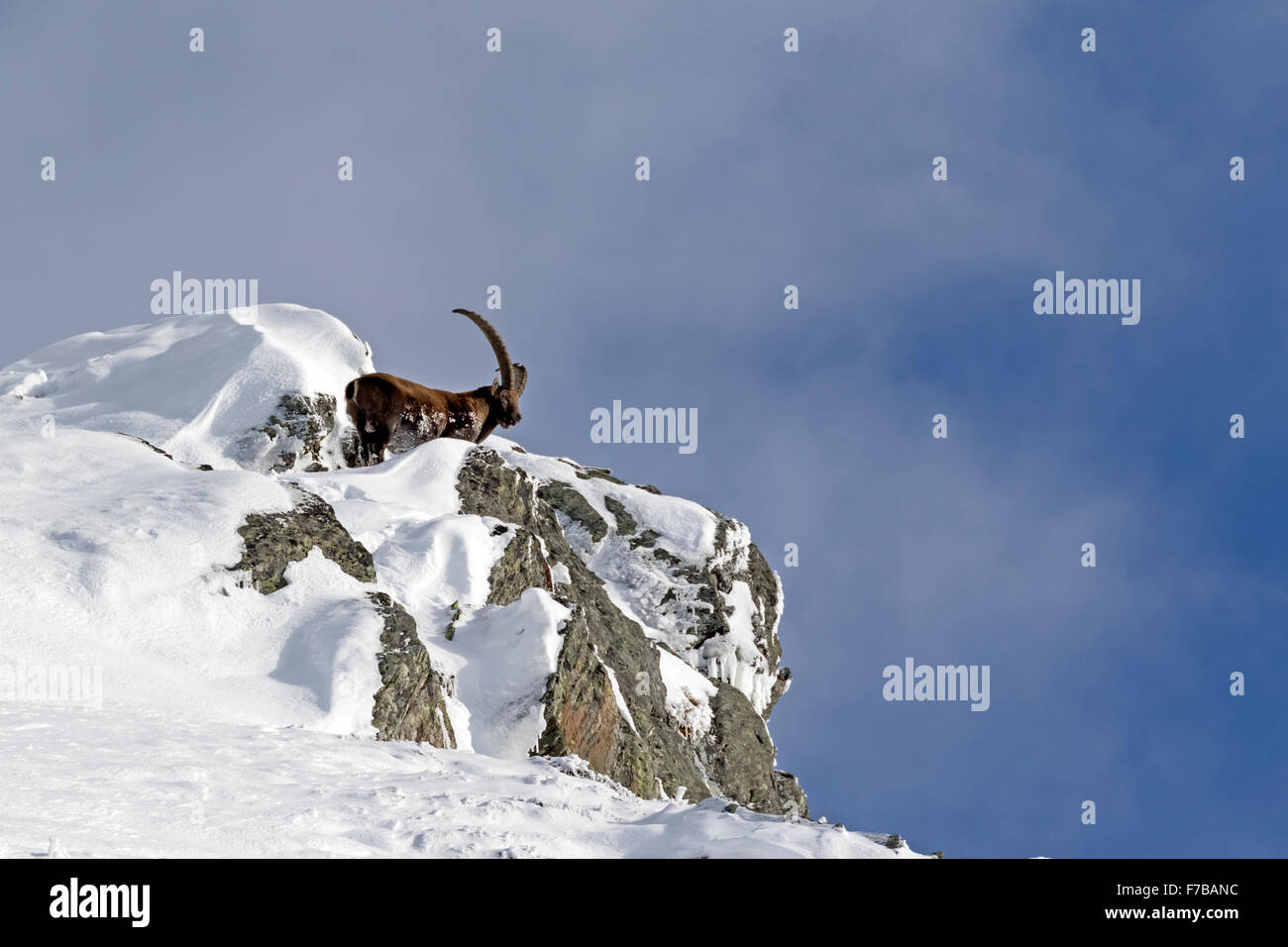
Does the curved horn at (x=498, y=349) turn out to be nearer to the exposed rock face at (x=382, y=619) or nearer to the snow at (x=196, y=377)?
the snow at (x=196, y=377)

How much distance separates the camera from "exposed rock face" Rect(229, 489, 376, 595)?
12.9 m

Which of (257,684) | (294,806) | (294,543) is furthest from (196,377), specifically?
(294,806)

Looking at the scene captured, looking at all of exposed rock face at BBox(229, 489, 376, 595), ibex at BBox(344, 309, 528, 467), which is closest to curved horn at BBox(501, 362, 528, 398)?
ibex at BBox(344, 309, 528, 467)

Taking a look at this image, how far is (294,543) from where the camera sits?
532 inches

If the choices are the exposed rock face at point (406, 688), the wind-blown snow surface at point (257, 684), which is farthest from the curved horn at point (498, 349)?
the exposed rock face at point (406, 688)

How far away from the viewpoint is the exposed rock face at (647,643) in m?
15.6

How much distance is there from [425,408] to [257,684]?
12.7 meters

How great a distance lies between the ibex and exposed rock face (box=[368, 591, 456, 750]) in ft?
32.7

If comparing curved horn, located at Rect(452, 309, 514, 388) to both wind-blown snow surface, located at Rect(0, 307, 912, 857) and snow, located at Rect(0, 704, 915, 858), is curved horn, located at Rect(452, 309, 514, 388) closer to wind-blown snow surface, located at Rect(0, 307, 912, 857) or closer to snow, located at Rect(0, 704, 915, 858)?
wind-blown snow surface, located at Rect(0, 307, 912, 857)

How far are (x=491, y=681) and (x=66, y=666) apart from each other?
5525mm

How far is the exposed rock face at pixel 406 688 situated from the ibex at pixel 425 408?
998 centimetres

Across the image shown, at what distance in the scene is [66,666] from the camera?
32.6 feet
